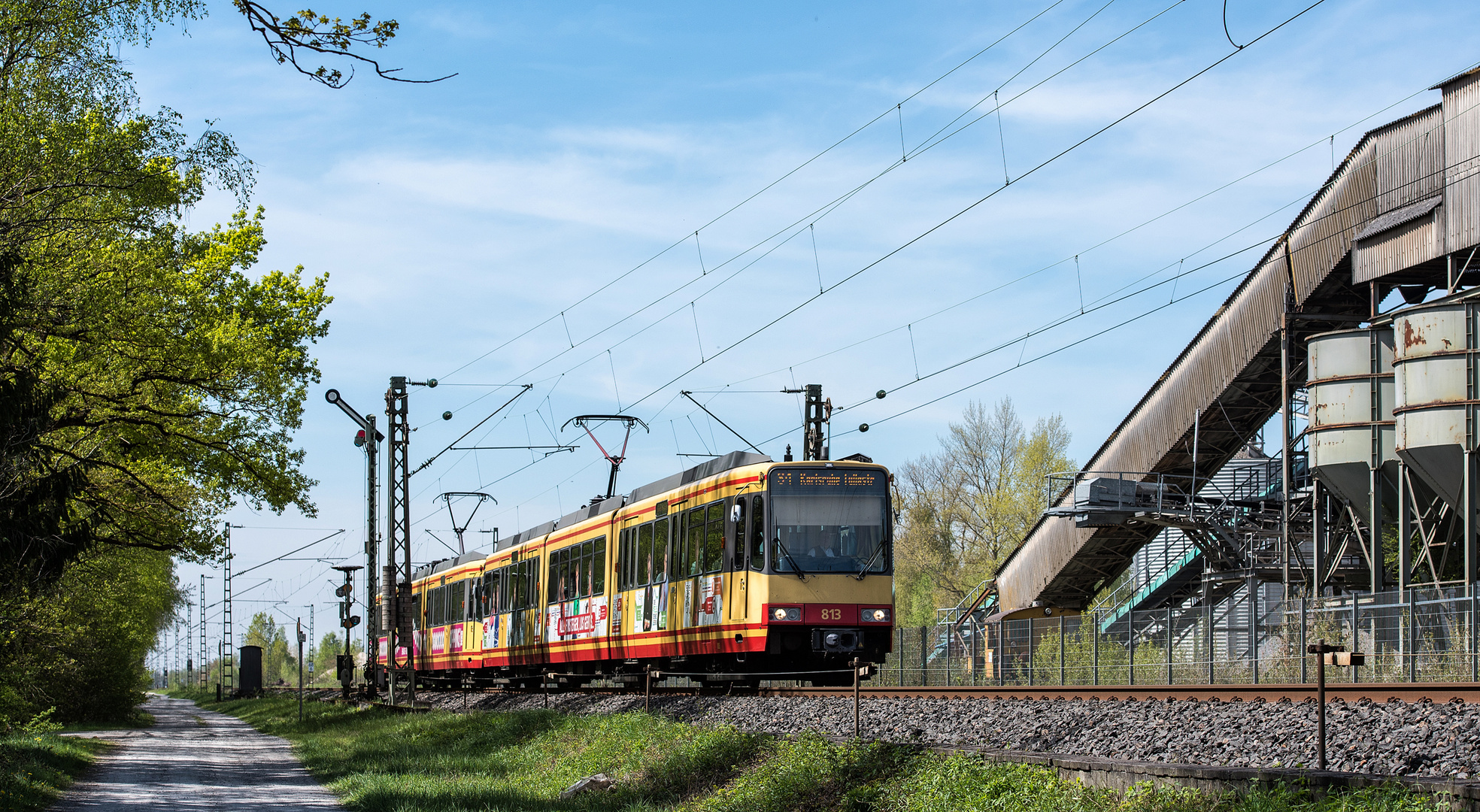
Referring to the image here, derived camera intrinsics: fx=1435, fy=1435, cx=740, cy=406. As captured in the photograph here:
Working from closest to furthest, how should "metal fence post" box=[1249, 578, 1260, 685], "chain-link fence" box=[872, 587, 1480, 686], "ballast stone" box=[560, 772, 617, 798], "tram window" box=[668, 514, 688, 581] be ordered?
"ballast stone" box=[560, 772, 617, 798] → "chain-link fence" box=[872, 587, 1480, 686] → "metal fence post" box=[1249, 578, 1260, 685] → "tram window" box=[668, 514, 688, 581]

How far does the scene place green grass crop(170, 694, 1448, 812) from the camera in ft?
31.1

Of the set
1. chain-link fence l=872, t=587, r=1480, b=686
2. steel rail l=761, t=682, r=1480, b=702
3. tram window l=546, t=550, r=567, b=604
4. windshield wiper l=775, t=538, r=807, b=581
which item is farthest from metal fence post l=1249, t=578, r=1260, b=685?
tram window l=546, t=550, r=567, b=604

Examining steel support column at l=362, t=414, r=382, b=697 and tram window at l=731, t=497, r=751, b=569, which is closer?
tram window at l=731, t=497, r=751, b=569

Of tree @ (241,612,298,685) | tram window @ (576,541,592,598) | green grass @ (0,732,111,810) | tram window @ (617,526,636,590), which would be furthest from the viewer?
tree @ (241,612,298,685)

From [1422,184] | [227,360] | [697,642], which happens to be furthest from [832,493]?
[1422,184]

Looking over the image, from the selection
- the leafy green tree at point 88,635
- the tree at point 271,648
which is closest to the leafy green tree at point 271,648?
the tree at point 271,648

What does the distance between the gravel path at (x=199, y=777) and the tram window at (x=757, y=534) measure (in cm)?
647

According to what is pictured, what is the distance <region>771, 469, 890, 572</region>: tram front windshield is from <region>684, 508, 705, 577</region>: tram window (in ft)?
5.88

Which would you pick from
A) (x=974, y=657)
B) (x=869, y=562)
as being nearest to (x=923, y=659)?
(x=974, y=657)

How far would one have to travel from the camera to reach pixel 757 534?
67.3 feet

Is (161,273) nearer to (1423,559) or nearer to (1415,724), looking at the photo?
(1415,724)

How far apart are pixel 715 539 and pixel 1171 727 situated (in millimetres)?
9341

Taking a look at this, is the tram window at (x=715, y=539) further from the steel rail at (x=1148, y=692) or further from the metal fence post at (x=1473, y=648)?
the metal fence post at (x=1473, y=648)

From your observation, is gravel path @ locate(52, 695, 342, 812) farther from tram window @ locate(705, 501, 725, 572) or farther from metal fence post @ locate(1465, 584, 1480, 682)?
metal fence post @ locate(1465, 584, 1480, 682)
